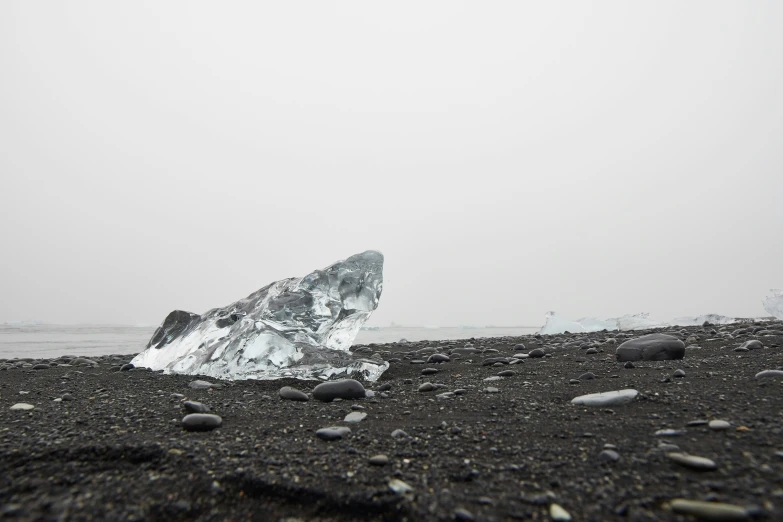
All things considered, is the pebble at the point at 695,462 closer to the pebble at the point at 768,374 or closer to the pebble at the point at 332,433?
the pebble at the point at 332,433

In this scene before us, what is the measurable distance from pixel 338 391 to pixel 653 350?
306cm

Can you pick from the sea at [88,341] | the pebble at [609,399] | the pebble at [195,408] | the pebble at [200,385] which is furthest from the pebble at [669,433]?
the sea at [88,341]

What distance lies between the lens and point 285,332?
15.8 ft

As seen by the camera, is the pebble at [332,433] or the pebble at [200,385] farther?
the pebble at [200,385]

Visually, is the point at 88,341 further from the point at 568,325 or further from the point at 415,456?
the point at 415,456

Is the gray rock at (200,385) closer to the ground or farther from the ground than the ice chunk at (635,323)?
closer to the ground

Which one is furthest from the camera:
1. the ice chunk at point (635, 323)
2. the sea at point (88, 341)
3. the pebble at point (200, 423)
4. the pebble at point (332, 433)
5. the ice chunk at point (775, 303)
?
the ice chunk at point (635, 323)

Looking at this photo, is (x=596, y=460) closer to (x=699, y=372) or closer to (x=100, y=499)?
(x=100, y=499)

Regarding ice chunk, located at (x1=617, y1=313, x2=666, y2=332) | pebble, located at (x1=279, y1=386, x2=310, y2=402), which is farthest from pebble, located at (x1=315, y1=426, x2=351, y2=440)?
ice chunk, located at (x1=617, y1=313, x2=666, y2=332)

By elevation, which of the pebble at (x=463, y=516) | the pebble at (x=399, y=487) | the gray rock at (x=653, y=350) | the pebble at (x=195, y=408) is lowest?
the pebble at (x=463, y=516)

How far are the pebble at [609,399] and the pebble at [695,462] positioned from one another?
86 cm

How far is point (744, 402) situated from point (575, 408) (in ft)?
2.79

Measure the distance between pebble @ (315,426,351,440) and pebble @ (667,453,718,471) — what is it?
1.50 metres

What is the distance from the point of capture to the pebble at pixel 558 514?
4.44 ft
